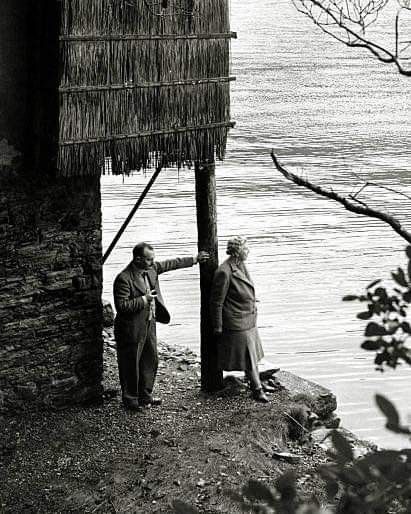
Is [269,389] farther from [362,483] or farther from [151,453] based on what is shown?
[362,483]

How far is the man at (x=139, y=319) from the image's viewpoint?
1129 cm

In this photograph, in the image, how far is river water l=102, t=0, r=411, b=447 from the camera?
17328 mm

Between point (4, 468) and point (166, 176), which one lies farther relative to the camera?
point (166, 176)

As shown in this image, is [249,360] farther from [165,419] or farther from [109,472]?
[109,472]

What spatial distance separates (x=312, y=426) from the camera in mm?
12180

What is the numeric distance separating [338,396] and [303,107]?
2208 centimetres

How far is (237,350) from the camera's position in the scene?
39.6 feet

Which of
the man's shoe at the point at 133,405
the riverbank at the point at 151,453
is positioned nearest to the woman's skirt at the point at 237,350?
the riverbank at the point at 151,453

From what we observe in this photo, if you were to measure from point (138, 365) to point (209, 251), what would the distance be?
4.54 ft

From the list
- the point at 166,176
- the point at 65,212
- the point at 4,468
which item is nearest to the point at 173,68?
the point at 65,212

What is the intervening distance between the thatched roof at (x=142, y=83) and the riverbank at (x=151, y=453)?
2506 millimetres

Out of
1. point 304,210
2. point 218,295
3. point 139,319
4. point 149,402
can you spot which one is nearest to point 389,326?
point 139,319

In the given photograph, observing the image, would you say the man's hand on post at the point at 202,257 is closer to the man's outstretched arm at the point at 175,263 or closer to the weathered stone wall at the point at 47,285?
the man's outstretched arm at the point at 175,263

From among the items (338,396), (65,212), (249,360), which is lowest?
(338,396)
